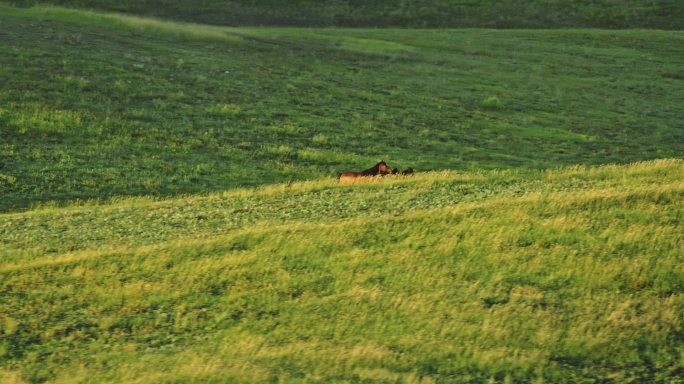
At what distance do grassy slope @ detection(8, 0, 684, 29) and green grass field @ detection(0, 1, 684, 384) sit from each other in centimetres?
3740

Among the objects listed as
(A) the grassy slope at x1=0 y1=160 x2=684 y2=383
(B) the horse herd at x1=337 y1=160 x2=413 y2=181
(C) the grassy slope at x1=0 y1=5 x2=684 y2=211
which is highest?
(A) the grassy slope at x1=0 y1=160 x2=684 y2=383

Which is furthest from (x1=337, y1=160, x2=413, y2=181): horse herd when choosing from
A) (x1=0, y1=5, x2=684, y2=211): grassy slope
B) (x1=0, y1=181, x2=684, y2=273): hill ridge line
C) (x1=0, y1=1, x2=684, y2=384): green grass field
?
(x1=0, y1=181, x2=684, y2=273): hill ridge line

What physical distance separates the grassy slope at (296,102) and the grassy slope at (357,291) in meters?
11.2

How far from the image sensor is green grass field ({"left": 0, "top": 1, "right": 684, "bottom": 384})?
14.8m

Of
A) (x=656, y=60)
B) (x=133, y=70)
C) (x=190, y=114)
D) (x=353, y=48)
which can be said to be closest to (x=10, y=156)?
(x=190, y=114)

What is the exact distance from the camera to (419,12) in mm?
91375

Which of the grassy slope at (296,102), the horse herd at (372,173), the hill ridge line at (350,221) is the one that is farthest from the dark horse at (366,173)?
the hill ridge line at (350,221)

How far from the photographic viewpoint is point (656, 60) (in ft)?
225

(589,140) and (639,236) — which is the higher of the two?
(639,236)

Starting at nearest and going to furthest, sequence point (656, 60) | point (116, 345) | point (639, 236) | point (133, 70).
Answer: point (116, 345) → point (639, 236) → point (133, 70) → point (656, 60)

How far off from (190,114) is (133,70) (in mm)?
10441

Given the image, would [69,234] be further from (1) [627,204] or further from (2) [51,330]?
(1) [627,204]

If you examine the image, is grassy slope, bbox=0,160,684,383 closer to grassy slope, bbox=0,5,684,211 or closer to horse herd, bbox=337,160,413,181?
horse herd, bbox=337,160,413,181

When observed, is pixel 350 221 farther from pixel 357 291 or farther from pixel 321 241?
pixel 357 291
